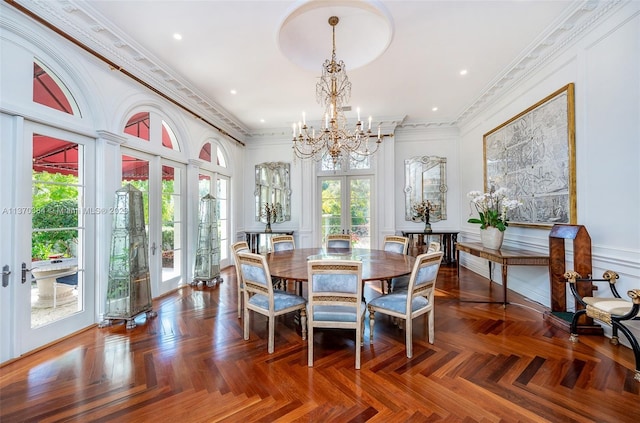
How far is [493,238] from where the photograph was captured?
3697 millimetres

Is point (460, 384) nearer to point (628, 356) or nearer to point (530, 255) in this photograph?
point (628, 356)

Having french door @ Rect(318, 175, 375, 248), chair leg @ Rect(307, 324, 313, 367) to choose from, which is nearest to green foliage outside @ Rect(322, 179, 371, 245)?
french door @ Rect(318, 175, 375, 248)

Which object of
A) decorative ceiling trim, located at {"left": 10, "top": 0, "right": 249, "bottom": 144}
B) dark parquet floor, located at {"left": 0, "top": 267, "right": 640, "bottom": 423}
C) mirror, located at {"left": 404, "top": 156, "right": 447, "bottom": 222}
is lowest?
dark parquet floor, located at {"left": 0, "top": 267, "right": 640, "bottom": 423}

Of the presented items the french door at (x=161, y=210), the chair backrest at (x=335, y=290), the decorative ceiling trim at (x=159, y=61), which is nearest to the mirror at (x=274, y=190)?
the decorative ceiling trim at (x=159, y=61)

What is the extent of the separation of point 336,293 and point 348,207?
396 cm

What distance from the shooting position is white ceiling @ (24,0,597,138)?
2.53m

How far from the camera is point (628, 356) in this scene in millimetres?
2242

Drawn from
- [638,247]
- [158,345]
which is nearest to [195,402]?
[158,345]

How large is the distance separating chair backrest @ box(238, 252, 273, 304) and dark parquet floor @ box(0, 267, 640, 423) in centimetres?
53

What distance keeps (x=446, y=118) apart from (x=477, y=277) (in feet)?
10.8

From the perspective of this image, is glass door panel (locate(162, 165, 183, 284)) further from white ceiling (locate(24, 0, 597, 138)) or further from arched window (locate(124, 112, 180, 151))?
white ceiling (locate(24, 0, 597, 138))

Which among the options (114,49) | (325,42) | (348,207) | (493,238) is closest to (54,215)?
(114,49)

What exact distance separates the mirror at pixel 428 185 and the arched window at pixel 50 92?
18.4 feet

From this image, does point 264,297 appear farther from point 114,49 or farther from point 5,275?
point 114,49
